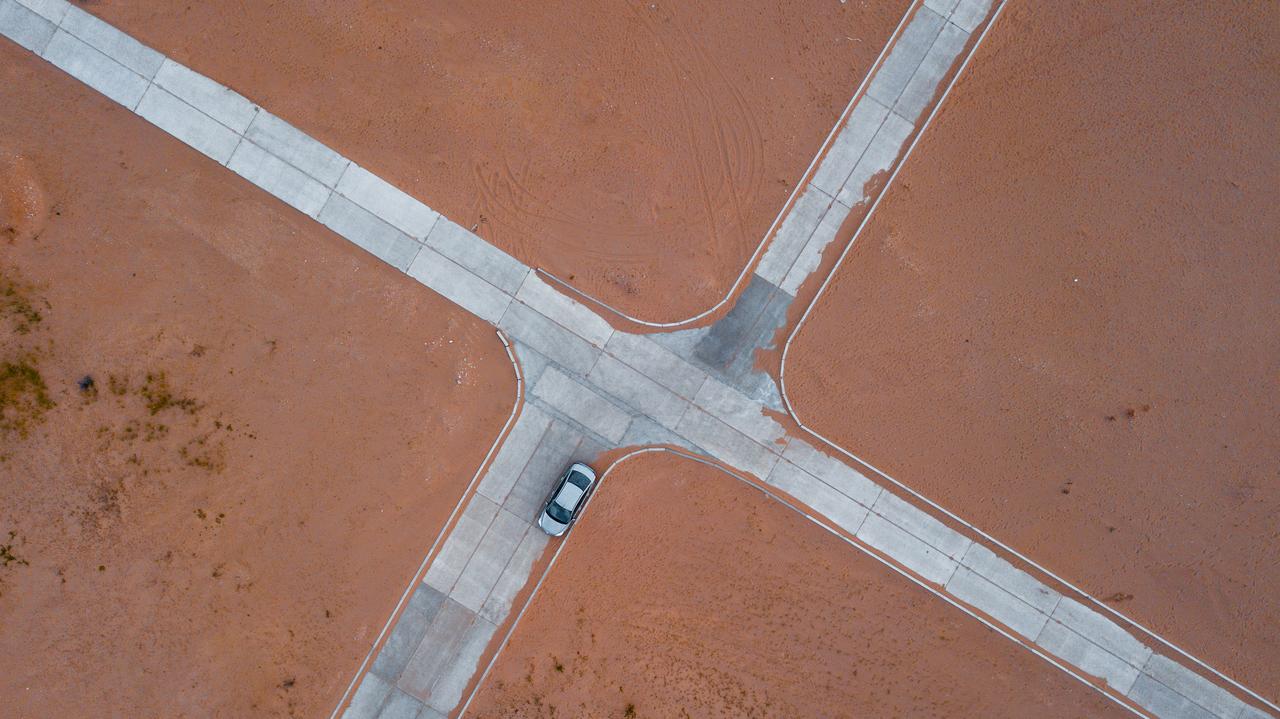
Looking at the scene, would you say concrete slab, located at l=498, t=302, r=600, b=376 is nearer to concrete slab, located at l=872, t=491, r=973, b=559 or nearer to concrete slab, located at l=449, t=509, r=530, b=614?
concrete slab, located at l=449, t=509, r=530, b=614

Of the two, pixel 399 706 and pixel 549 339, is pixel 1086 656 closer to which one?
pixel 549 339

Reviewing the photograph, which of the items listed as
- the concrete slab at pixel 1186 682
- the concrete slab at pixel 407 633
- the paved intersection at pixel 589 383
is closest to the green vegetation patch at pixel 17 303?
the paved intersection at pixel 589 383

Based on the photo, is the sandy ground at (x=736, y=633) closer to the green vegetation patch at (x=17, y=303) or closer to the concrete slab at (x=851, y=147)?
the concrete slab at (x=851, y=147)

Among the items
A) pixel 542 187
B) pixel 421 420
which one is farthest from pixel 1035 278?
pixel 421 420

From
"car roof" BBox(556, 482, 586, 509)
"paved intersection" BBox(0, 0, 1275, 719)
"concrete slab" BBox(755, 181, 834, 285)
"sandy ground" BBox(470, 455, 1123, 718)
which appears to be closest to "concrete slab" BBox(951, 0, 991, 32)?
"paved intersection" BBox(0, 0, 1275, 719)

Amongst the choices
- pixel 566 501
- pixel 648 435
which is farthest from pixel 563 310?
pixel 566 501
